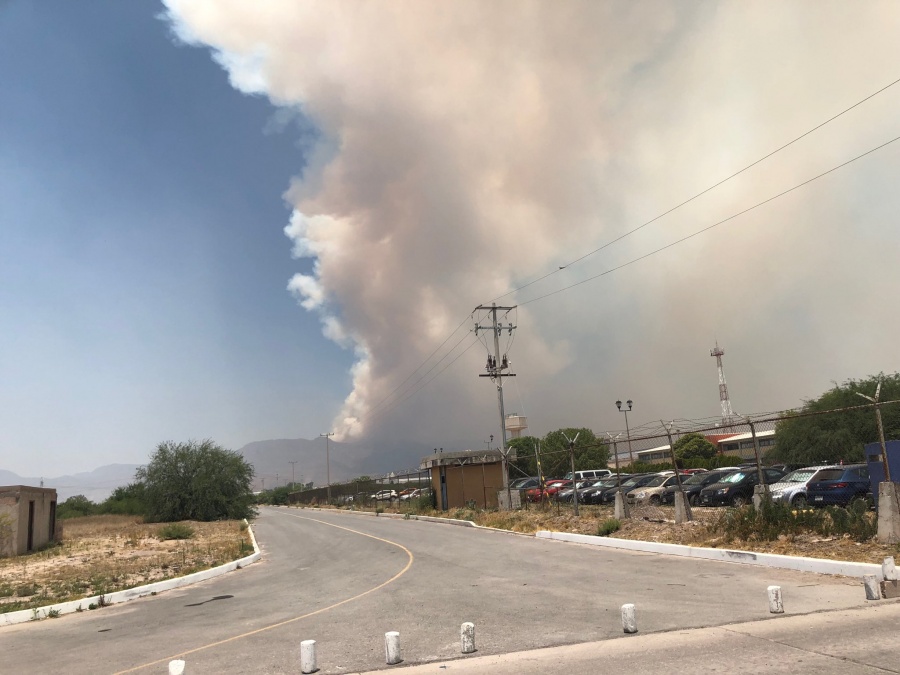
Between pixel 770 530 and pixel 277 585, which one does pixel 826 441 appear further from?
pixel 277 585

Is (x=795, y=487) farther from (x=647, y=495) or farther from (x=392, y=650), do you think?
(x=392, y=650)

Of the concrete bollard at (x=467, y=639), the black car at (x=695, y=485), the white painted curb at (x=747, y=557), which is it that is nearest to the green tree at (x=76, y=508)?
→ the black car at (x=695, y=485)

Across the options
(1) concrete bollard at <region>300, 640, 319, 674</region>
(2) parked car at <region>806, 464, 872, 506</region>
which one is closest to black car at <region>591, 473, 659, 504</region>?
(2) parked car at <region>806, 464, 872, 506</region>

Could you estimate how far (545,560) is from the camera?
55.7 feet

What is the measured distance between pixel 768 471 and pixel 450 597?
18.2m

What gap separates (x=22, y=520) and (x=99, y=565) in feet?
32.5

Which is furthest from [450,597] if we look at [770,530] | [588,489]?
[588,489]

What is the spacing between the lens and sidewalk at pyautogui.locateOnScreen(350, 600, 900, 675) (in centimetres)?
669

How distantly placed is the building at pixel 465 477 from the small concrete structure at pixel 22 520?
858 inches

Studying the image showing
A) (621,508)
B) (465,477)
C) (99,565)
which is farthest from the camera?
(465,477)

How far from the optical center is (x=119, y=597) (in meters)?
15.2

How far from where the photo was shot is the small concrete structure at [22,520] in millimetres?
27125

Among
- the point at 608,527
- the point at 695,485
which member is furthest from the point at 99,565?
the point at 695,485

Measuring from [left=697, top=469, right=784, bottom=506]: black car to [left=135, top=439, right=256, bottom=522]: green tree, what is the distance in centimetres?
4018
